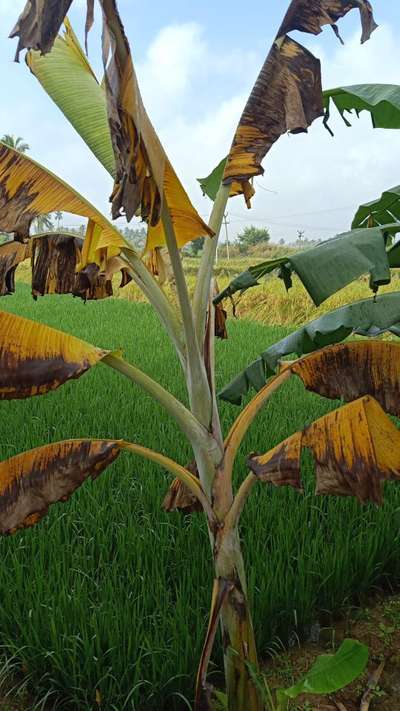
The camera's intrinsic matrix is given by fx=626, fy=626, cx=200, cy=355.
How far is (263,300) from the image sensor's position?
364 inches

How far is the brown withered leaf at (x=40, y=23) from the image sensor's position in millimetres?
871

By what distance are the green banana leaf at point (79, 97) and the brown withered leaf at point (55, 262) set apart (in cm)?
26

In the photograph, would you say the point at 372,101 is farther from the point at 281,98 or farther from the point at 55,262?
the point at 55,262

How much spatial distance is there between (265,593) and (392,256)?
93 cm

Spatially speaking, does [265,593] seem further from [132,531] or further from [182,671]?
[132,531]

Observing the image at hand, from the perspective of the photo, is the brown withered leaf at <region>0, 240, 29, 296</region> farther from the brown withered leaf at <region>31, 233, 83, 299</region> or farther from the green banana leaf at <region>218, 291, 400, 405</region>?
the green banana leaf at <region>218, 291, 400, 405</region>

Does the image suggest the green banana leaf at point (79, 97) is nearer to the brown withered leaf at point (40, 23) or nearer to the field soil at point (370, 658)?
the brown withered leaf at point (40, 23)

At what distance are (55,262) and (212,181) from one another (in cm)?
56

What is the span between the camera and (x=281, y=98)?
1.37 metres

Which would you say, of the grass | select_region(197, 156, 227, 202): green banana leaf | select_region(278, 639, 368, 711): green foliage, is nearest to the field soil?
the grass

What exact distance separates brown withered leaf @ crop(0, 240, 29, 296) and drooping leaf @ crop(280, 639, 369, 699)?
122 centimetres

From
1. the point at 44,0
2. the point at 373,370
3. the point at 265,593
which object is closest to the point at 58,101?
the point at 44,0

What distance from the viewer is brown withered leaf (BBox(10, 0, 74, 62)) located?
0.87 meters

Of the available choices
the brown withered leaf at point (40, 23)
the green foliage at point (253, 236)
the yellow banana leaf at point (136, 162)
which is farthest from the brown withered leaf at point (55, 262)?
the green foliage at point (253, 236)
